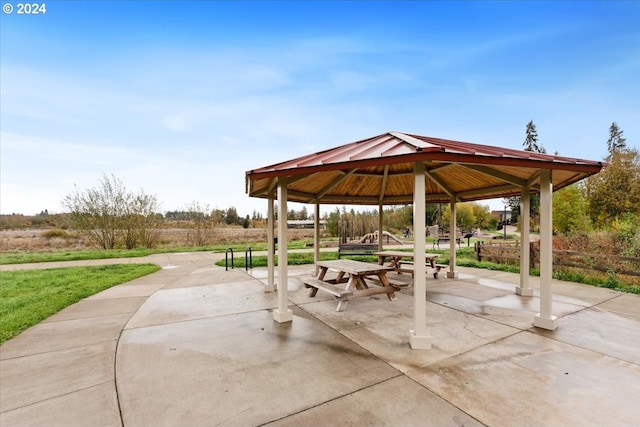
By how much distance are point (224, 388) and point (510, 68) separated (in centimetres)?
1594

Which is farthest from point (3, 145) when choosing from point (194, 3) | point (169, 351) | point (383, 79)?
point (383, 79)

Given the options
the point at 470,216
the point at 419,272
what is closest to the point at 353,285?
the point at 419,272

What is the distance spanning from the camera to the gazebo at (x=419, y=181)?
10.9 ft

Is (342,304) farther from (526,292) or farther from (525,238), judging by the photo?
(526,292)

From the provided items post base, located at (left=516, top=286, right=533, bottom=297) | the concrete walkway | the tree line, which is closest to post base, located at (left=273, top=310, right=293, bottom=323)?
the concrete walkway

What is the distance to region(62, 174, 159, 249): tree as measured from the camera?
1395 cm

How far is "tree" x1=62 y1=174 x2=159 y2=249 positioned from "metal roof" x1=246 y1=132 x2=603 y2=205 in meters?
11.8

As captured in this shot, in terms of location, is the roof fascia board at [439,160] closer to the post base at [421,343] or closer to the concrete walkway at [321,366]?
the post base at [421,343]

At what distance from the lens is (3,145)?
12156 millimetres

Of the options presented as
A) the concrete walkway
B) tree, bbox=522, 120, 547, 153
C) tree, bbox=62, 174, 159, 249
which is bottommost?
the concrete walkway

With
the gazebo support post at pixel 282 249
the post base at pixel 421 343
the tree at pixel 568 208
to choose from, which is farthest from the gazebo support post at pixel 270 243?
the tree at pixel 568 208

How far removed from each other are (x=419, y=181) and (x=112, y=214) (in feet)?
54.6

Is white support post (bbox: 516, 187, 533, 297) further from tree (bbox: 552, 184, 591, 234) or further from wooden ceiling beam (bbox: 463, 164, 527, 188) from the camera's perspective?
tree (bbox: 552, 184, 591, 234)

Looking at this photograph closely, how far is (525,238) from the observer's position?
5.40 meters
